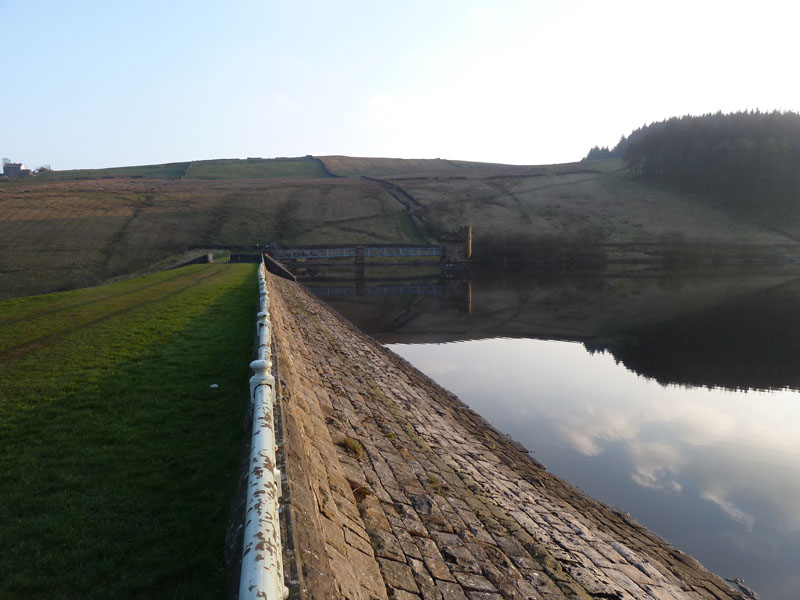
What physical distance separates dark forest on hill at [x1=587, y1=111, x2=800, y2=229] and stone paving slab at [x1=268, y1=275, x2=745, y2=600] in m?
92.1

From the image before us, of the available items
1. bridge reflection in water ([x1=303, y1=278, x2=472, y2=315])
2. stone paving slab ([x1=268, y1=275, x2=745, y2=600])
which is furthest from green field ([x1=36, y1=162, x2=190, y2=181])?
stone paving slab ([x1=268, y1=275, x2=745, y2=600])

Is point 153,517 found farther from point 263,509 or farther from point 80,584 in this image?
point 263,509

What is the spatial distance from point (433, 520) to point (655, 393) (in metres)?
14.9

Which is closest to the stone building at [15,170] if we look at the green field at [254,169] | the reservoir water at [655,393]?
the green field at [254,169]

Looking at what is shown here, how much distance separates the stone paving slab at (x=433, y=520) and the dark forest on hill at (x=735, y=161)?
92078 millimetres

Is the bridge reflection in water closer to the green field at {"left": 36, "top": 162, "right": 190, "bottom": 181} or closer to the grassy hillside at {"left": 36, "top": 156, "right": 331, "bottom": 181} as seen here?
the grassy hillside at {"left": 36, "top": 156, "right": 331, "bottom": 181}

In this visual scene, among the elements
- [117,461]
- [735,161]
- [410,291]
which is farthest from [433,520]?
[735,161]

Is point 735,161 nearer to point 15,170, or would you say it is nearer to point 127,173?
point 127,173

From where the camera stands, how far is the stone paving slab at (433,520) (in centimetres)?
470

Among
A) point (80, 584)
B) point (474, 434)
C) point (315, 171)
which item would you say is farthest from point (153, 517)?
point (315, 171)

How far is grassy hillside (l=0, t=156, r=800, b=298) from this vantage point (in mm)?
56062

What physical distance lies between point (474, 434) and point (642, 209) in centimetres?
7868

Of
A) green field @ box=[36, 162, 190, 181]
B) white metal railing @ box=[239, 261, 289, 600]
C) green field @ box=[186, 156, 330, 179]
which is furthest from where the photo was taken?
green field @ box=[36, 162, 190, 181]

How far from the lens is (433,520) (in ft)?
21.9
